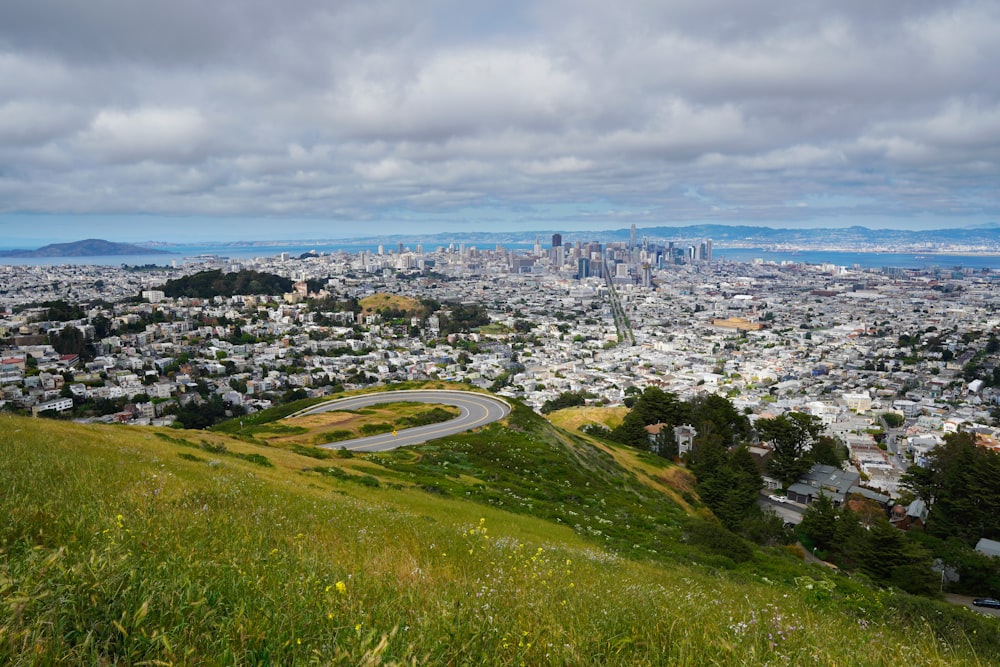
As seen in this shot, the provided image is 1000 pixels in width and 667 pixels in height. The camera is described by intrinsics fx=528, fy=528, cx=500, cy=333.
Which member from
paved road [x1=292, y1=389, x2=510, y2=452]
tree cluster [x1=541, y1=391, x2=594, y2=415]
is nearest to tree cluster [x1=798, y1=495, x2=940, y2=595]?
paved road [x1=292, y1=389, x2=510, y2=452]

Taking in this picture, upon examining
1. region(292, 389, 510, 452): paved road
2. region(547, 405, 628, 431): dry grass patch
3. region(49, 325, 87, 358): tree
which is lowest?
region(547, 405, 628, 431): dry grass patch

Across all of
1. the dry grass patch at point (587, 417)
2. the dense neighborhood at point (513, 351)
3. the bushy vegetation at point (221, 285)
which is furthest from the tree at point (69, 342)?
the dry grass patch at point (587, 417)

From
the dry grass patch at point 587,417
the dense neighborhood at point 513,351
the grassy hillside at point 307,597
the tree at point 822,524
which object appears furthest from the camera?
the dense neighborhood at point 513,351

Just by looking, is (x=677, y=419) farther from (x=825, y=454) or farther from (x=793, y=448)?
(x=825, y=454)

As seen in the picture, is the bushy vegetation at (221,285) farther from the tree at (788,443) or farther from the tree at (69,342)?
the tree at (788,443)

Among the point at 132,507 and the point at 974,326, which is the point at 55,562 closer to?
the point at 132,507

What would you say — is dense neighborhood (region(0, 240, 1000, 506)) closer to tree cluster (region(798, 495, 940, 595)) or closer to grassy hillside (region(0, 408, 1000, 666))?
tree cluster (region(798, 495, 940, 595))
